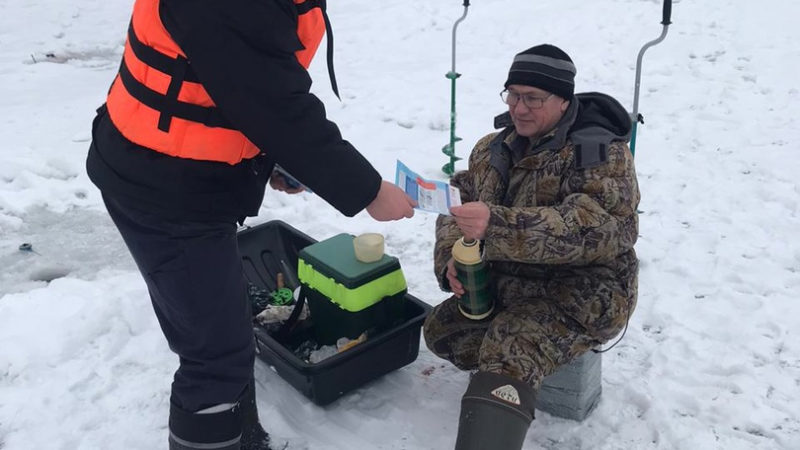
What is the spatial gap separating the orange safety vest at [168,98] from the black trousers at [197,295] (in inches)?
9.2

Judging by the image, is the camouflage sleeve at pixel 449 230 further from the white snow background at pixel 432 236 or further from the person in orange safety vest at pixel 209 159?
the person in orange safety vest at pixel 209 159

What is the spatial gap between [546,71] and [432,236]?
6.26 ft

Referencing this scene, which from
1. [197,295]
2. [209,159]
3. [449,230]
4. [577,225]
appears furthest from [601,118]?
[197,295]

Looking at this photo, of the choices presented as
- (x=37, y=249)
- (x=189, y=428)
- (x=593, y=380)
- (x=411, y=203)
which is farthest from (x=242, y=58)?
(x=37, y=249)

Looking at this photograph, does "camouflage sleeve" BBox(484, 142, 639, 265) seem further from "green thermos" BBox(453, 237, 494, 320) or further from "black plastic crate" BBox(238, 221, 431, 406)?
"black plastic crate" BBox(238, 221, 431, 406)

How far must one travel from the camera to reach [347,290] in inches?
121

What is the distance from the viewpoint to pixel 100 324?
11.8 feet

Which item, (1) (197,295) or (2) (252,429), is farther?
(2) (252,429)

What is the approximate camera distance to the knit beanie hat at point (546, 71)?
2.81 metres

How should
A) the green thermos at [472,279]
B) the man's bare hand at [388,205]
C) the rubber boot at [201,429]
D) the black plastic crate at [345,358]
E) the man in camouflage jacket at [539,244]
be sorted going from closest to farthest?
the man's bare hand at [388,205] → the rubber boot at [201,429] → the man in camouflage jacket at [539,244] → the green thermos at [472,279] → the black plastic crate at [345,358]

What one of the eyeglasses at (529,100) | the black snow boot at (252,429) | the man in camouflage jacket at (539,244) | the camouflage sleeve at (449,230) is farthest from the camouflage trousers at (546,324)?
the black snow boot at (252,429)

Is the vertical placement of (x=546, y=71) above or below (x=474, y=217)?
above

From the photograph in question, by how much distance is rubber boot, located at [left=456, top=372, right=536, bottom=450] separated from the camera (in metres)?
2.49

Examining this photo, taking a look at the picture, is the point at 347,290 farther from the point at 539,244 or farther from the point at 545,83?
the point at 545,83
